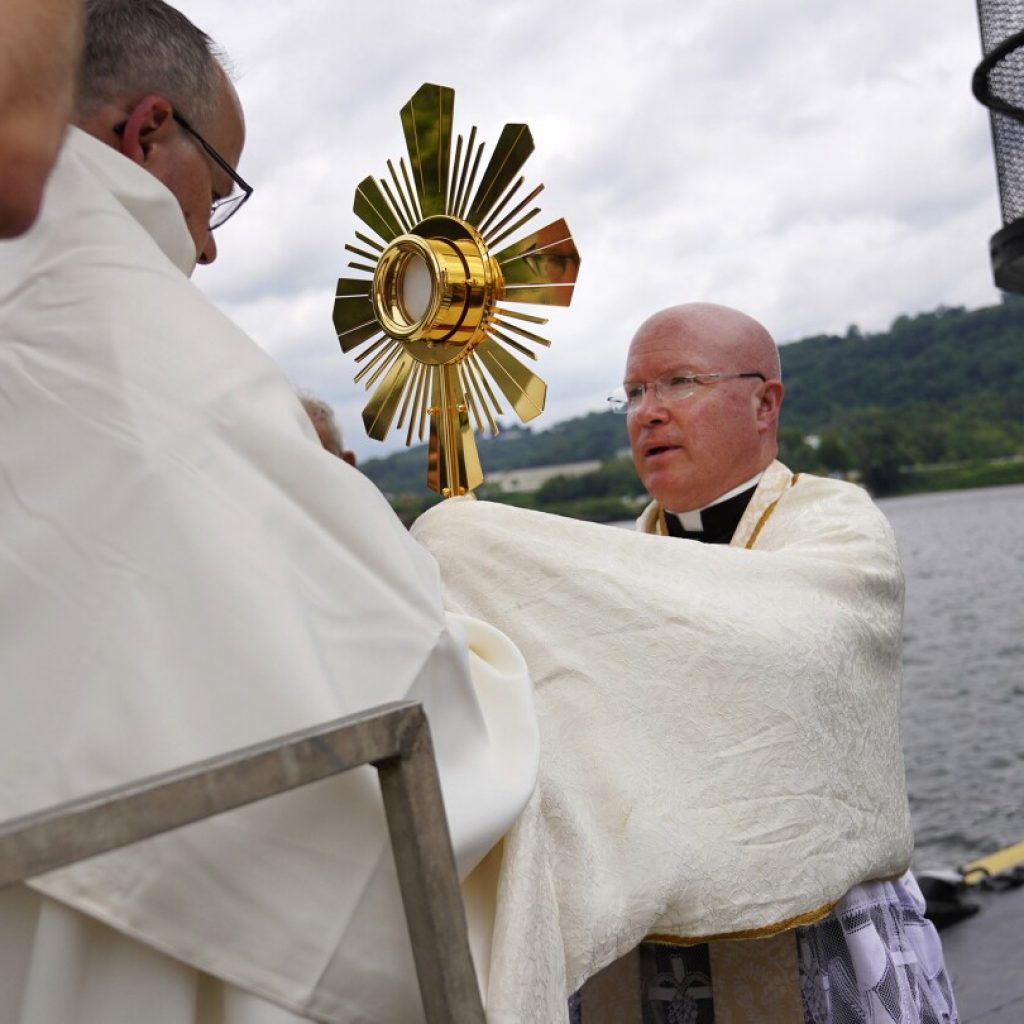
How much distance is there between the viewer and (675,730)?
1.61 metres

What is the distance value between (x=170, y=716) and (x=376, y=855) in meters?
0.22

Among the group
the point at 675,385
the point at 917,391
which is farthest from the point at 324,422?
the point at 917,391

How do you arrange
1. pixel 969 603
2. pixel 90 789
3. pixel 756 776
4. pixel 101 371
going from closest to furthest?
pixel 90 789
pixel 101 371
pixel 756 776
pixel 969 603

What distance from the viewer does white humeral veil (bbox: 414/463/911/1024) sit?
1.46 meters

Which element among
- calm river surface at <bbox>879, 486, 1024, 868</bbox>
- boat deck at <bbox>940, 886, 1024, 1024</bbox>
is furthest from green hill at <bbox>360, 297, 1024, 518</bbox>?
boat deck at <bbox>940, 886, 1024, 1024</bbox>

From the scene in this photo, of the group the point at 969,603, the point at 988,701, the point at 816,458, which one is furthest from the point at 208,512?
the point at 969,603

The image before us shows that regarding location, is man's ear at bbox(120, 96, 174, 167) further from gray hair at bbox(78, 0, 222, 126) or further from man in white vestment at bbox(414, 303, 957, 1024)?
man in white vestment at bbox(414, 303, 957, 1024)

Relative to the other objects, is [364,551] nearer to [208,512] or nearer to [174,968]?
[208,512]

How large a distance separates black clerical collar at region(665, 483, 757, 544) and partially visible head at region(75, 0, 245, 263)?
1.51 meters

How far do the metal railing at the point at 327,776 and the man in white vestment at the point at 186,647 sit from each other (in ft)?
0.27

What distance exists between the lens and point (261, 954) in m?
1.03

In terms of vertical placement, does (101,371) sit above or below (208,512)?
above

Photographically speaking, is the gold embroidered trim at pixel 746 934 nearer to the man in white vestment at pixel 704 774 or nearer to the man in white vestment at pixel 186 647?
the man in white vestment at pixel 704 774

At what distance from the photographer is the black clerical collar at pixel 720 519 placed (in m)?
2.83
